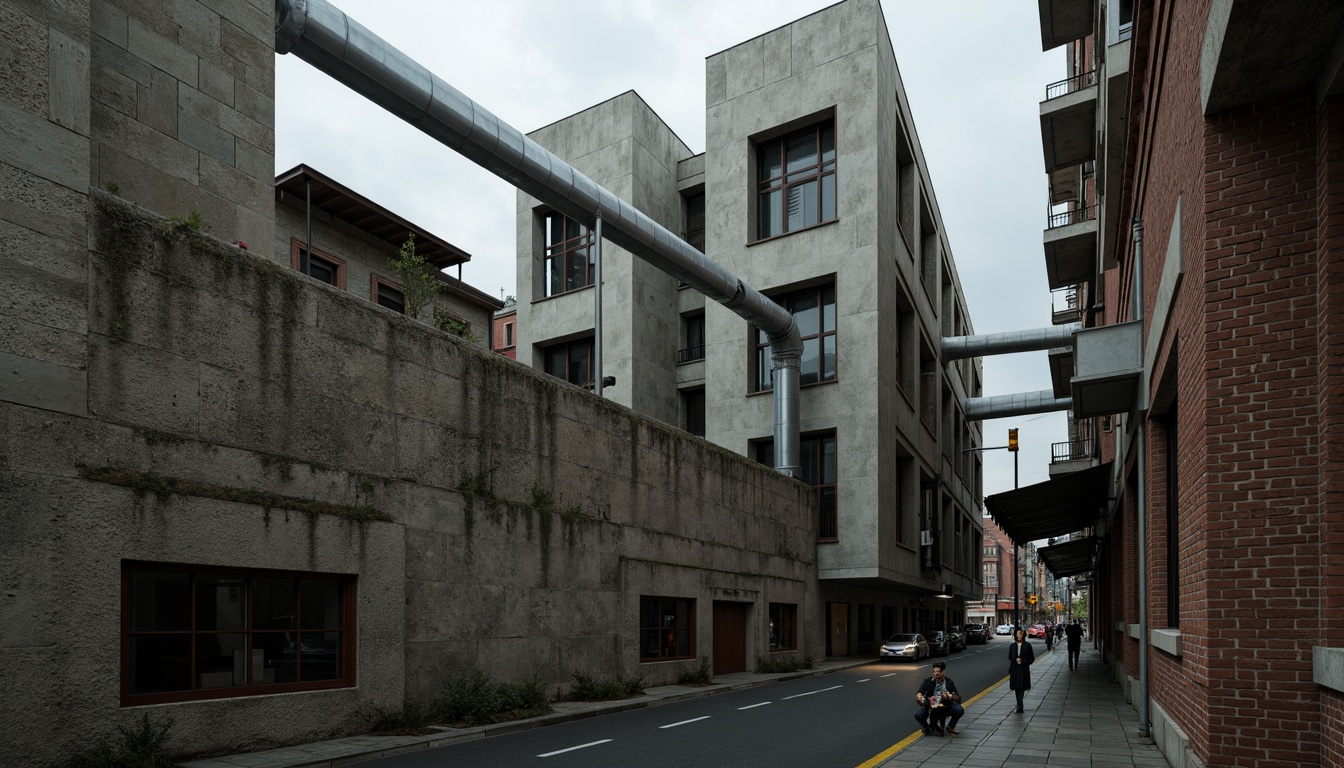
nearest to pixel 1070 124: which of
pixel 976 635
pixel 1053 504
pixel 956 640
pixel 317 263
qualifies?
pixel 1053 504

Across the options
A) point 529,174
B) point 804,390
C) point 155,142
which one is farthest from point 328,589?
point 804,390

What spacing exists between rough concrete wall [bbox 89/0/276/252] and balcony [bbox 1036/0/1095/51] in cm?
1816

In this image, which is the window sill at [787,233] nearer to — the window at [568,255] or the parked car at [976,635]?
the window at [568,255]

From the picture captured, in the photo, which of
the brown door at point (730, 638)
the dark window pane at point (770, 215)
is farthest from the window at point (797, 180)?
the brown door at point (730, 638)

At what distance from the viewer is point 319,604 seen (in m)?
13.6

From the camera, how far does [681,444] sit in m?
24.4

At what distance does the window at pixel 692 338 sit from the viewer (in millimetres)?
41219

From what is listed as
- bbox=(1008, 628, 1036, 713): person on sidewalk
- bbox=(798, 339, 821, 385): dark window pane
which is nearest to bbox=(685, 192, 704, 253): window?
bbox=(798, 339, 821, 385): dark window pane

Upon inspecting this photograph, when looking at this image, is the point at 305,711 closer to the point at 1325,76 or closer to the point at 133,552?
the point at 133,552

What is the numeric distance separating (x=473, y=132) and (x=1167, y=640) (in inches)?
617

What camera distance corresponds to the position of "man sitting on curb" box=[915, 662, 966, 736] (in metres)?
14.4

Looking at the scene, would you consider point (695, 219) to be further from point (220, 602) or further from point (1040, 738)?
point (220, 602)

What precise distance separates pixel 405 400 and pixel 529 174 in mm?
8426

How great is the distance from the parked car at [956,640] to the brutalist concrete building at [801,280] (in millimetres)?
3269
